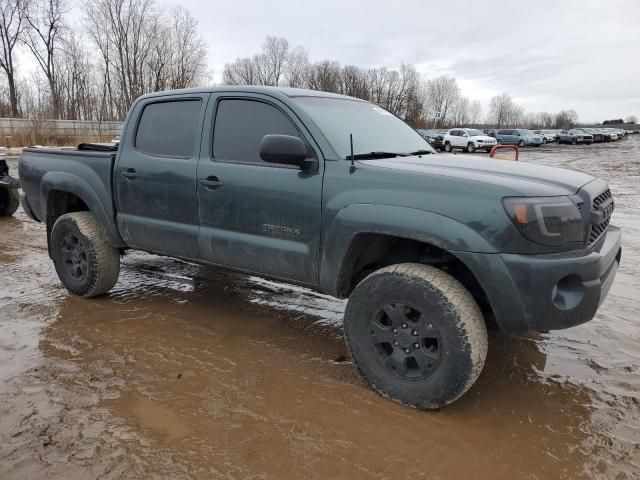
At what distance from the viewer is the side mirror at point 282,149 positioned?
3011mm

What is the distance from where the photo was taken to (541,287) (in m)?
2.53

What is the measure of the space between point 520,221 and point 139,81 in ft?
183

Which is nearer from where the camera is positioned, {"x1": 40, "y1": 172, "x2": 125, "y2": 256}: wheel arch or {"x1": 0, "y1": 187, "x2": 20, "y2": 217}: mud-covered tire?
{"x1": 40, "y1": 172, "x2": 125, "y2": 256}: wheel arch

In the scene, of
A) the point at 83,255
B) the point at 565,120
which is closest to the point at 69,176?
the point at 83,255

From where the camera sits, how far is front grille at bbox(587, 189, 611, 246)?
9.14 ft

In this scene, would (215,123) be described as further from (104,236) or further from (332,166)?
(104,236)

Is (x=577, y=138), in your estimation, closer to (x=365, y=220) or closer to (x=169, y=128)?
(x=169, y=128)

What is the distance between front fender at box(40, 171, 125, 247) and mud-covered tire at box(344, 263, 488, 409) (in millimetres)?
2497

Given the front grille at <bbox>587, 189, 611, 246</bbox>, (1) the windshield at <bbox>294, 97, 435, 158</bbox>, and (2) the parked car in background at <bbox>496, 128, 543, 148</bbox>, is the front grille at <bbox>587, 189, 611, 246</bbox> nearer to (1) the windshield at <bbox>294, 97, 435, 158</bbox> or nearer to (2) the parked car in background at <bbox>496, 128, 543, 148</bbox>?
(1) the windshield at <bbox>294, 97, 435, 158</bbox>

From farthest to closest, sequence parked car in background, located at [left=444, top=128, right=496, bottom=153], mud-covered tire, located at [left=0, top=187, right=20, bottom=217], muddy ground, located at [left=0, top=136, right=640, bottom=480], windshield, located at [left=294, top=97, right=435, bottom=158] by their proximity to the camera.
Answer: parked car in background, located at [left=444, top=128, right=496, bottom=153] < mud-covered tire, located at [left=0, top=187, right=20, bottom=217] < windshield, located at [left=294, top=97, right=435, bottom=158] < muddy ground, located at [left=0, top=136, right=640, bottom=480]

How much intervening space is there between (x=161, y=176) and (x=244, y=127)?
0.84 metres

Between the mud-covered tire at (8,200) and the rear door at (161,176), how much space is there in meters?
5.74

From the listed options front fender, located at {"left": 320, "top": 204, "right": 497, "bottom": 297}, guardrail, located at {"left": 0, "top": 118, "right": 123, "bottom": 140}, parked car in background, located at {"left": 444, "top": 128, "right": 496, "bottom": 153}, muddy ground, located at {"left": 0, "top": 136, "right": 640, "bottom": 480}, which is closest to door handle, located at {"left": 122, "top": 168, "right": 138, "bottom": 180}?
muddy ground, located at {"left": 0, "top": 136, "right": 640, "bottom": 480}

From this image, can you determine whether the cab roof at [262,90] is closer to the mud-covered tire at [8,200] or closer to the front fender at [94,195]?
the front fender at [94,195]
